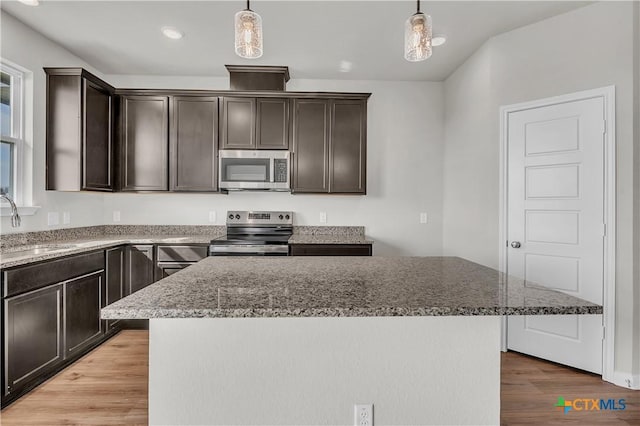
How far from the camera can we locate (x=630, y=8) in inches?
91.9

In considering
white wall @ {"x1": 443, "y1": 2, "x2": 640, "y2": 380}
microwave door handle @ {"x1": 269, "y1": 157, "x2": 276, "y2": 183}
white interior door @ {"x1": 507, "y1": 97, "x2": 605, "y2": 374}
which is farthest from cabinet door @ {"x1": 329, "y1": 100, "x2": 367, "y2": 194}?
white interior door @ {"x1": 507, "y1": 97, "x2": 605, "y2": 374}

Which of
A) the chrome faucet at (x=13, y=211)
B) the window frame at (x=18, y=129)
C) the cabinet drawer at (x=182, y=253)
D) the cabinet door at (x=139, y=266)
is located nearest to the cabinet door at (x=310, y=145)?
the cabinet drawer at (x=182, y=253)

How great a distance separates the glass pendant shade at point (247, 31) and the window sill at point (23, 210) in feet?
8.17

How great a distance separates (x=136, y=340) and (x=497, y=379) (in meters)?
3.08

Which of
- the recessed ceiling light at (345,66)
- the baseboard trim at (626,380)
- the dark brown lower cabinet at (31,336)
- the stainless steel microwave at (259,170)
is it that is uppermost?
the recessed ceiling light at (345,66)

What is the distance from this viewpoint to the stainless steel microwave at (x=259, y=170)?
3.55 m

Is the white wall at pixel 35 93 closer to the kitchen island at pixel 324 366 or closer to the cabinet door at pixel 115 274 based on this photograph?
the cabinet door at pixel 115 274

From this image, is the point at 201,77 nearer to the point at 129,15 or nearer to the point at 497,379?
the point at 129,15

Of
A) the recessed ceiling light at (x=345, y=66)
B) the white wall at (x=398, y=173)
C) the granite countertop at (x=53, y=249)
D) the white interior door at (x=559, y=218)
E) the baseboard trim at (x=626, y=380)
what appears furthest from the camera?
the white wall at (x=398, y=173)

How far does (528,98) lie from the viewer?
2.85m

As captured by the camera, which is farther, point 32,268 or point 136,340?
point 136,340

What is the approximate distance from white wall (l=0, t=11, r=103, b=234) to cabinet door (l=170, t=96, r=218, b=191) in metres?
1.07

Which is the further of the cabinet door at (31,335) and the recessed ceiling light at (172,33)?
the recessed ceiling light at (172,33)

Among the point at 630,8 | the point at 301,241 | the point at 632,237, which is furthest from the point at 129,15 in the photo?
the point at 632,237
